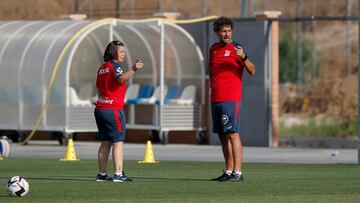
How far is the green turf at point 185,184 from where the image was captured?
14.0 m

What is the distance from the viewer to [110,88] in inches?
659

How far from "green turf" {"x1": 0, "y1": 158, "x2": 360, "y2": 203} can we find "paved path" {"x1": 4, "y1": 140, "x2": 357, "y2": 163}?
329cm

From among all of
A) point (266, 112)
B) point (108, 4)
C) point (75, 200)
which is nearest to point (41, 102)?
point (266, 112)

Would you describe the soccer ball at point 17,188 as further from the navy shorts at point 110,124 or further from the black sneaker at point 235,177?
the black sneaker at point 235,177

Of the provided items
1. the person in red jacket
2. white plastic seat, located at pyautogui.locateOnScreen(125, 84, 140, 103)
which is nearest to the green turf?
the person in red jacket

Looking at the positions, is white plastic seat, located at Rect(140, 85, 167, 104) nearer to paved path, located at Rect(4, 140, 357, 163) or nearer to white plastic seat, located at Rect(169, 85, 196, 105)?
white plastic seat, located at Rect(169, 85, 196, 105)

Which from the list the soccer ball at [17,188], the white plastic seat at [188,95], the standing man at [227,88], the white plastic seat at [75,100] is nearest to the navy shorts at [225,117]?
the standing man at [227,88]

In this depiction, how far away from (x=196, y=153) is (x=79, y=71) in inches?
253

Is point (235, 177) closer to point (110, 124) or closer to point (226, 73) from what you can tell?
point (226, 73)

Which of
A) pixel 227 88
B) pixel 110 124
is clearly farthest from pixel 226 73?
pixel 110 124

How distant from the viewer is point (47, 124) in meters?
30.7

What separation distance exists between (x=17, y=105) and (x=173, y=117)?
393 cm

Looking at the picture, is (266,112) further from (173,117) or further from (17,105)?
(17,105)

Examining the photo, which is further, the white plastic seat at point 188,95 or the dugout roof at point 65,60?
the white plastic seat at point 188,95
